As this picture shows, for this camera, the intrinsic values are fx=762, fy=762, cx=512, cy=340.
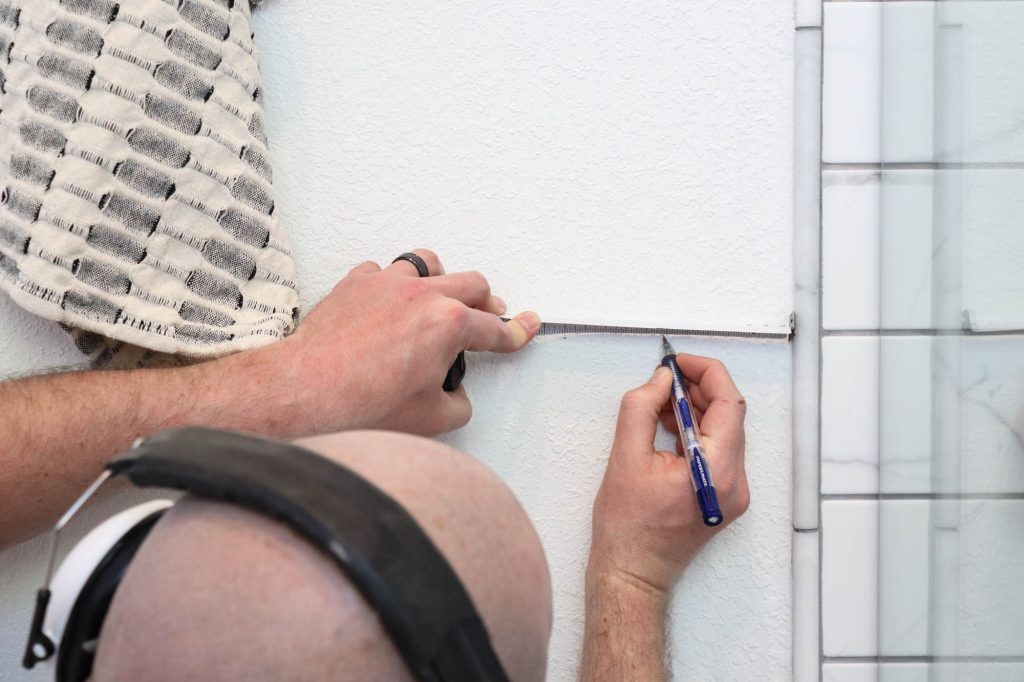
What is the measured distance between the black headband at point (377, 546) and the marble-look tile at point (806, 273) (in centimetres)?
57

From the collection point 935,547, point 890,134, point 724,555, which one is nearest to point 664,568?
point 724,555

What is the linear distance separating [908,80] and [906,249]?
0.16 metres

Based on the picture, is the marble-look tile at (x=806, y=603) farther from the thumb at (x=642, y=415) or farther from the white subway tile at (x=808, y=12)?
the white subway tile at (x=808, y=12)

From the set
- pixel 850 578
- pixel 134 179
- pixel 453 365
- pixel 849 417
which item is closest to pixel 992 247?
pixel 849 417

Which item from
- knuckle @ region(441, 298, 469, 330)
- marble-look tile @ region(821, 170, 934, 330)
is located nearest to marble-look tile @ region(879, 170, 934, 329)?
marble-look tile @ region(821, 170, 934, 330)

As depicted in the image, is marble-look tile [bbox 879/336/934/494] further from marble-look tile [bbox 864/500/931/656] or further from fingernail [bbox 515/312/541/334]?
fingernail [bbox 515/312/541/334]

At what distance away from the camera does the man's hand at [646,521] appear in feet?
2.47

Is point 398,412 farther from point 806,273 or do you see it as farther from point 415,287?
point 806,273

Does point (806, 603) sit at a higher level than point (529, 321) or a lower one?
lower

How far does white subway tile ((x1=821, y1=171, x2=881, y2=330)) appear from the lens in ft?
2.58

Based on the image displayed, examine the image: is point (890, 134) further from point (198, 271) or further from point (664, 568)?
point (198, 271)

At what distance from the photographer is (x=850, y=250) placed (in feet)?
2.60

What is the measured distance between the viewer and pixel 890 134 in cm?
77

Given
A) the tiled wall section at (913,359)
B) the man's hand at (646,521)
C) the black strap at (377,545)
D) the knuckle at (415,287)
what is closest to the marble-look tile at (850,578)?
the tiled wall section at (913,359)
